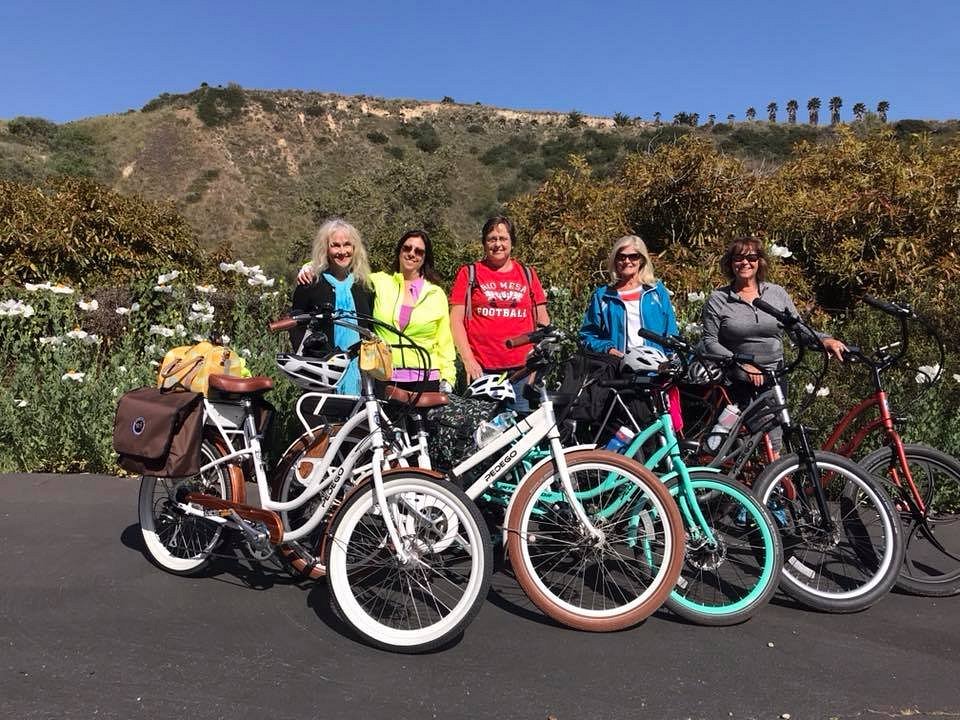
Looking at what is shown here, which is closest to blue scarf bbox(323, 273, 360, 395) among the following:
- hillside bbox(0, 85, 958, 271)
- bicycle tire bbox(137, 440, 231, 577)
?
bicycle tire bbox(137, 440, 231, 577)

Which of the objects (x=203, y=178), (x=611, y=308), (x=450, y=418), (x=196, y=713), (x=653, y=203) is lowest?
(x=196, y=713)

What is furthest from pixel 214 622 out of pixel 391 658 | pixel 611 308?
pixel 611 308

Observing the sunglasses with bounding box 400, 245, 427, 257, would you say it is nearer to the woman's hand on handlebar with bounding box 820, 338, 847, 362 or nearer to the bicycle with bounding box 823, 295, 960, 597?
the woman's hand on handlebar with bounding box 820, 338, 847, 362

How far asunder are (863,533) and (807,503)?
0.29 metres

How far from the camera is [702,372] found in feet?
11.9

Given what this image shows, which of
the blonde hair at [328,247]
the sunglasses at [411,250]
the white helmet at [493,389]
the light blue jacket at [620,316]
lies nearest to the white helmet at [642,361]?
the light blue jacket at [620,316]

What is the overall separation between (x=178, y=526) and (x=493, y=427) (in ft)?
5.78

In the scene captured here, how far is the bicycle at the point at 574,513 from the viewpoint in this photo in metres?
3.11

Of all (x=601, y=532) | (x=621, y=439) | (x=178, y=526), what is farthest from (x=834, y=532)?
(x=178, y=526)

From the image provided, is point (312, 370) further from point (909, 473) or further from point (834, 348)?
→ point (909, 473)

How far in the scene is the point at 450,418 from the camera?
11.5ft

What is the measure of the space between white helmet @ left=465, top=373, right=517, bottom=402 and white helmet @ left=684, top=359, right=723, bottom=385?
92 cm

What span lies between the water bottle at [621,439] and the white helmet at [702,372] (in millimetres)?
388

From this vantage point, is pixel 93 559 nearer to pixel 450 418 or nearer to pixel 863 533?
pixel 450 418
